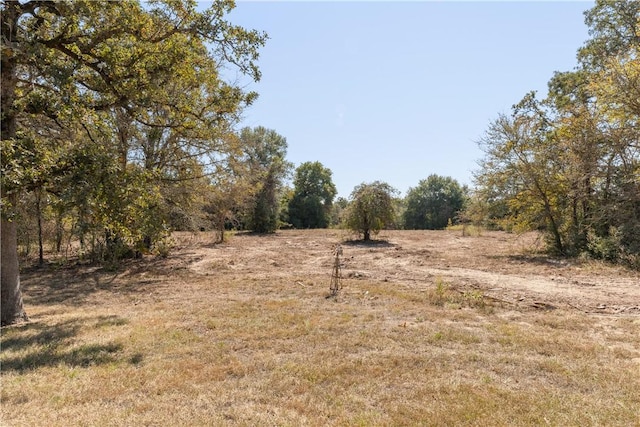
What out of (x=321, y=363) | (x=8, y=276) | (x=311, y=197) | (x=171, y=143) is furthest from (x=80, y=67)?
(x=311, y=197)

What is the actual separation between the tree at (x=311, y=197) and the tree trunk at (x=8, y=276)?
111 ft

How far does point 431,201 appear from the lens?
165 feet

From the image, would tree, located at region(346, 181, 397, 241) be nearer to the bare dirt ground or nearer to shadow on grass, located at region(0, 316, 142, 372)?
the bare dirt ground

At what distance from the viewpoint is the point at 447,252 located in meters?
16.0

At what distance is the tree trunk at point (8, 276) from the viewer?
6.23 m

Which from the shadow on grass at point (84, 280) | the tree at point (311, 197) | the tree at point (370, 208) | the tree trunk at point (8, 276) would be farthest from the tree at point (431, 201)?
the tree trunk at point (8, 276)

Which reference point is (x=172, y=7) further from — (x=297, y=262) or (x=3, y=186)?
(x=297, y=262)

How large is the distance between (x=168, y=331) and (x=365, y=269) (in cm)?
717

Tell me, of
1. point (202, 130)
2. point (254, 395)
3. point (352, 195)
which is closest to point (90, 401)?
point (254, 395)

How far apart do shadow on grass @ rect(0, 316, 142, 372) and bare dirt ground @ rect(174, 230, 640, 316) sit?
4.86 m

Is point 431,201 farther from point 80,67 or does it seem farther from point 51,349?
point 51,349

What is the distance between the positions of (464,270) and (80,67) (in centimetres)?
1072

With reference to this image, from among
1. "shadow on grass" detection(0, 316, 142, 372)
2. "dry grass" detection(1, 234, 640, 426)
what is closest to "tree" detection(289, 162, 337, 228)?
"dry grass" detection(1, 234, 640, 426)

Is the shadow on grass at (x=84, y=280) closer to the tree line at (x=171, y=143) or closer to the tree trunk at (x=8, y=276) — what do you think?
the tree line at (x=171, y=143)
